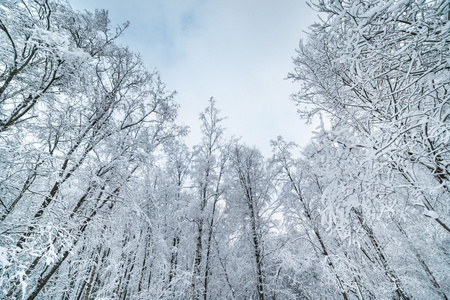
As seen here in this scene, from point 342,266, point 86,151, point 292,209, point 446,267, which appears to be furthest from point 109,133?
point 446,267

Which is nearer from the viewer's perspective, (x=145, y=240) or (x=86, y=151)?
(x=86, y=151)

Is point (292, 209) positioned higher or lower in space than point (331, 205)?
higher

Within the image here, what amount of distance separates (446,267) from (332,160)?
1056 centimetres

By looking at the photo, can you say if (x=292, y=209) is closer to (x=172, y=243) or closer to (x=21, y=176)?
(x=172, y=243)

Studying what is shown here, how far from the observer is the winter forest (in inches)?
94.6

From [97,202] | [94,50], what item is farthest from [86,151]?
[94,50]

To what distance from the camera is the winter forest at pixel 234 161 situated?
7.88ft

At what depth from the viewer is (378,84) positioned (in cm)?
355

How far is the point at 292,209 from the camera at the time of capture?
8.12m

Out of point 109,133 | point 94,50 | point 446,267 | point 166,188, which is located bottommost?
point 446,267

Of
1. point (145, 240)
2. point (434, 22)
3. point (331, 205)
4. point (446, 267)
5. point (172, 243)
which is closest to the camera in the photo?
point (434, 22)

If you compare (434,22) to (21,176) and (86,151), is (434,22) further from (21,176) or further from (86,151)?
(21,176)

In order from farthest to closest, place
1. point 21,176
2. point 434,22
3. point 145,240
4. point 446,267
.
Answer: point 145,240
point 446,267
point 21,176
point 434,22

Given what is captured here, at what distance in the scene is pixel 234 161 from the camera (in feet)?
32.4
